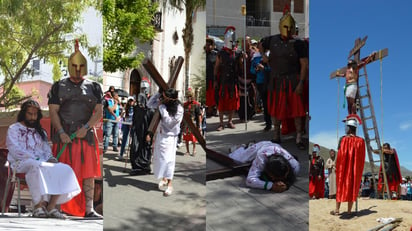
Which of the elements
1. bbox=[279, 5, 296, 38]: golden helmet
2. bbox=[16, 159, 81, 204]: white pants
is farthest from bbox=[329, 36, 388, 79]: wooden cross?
bbox=[16, 159, 81, 204]: white pants

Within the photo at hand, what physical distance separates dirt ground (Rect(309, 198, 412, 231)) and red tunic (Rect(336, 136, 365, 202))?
0.37ft

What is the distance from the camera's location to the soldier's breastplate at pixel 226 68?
308 cm

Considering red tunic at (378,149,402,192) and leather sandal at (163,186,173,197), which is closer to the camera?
leather sandal at (163,186,173,197)

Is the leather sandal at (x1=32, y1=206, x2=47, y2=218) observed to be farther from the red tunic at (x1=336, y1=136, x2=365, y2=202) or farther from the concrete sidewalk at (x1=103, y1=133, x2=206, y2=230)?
the red tunic at (x1=336, y1=136, x2=365, y2=202)

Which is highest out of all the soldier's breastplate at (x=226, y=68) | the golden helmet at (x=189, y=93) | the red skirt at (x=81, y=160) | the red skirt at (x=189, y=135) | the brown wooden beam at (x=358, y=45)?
the brown wooden beam at (x=358, y=45)

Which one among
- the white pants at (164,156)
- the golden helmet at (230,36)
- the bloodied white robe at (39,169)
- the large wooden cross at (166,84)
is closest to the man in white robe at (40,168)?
the bloodied white robe at (39,169)

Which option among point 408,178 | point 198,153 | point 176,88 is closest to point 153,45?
point 176,88

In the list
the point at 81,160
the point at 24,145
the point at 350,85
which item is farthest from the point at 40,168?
the point at 350,85

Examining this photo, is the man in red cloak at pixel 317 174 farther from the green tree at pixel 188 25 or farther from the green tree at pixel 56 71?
the green tree at pixel 56 71

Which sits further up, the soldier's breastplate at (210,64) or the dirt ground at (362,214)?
the soldier's breastplate at (210,64)

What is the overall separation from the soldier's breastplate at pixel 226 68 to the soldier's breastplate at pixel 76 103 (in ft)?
3.64

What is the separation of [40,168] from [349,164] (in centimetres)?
277

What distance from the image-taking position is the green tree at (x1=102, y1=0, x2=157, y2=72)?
136 inches

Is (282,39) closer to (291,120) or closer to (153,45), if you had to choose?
(291,120)
